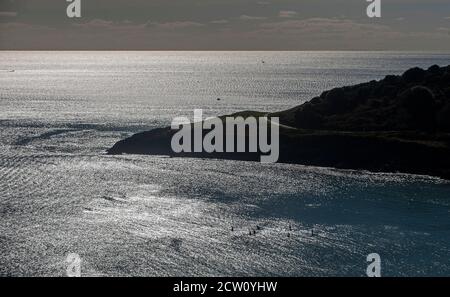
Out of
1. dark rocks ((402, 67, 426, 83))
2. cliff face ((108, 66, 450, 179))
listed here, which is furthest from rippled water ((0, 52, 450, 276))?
dark rocks ((402, 67, 426, 83))

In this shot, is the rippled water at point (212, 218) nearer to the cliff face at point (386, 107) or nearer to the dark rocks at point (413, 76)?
the cliff face at point (386, 107)

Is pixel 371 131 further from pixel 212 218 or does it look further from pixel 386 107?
pixel 212 218

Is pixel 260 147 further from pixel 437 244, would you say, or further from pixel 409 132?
pixel 437 244

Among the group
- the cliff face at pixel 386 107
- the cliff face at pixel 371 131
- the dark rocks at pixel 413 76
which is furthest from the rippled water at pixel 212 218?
the dark rocks at pixel 413 76

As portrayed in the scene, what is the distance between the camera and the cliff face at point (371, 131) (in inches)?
5704

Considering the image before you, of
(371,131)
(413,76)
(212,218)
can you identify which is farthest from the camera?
(413,76)

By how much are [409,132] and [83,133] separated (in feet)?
333

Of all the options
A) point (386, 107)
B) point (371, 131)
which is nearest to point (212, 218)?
point (371, 131)

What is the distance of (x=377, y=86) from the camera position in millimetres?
193875

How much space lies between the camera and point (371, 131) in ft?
545

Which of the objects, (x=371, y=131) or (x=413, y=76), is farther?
(x=413, y=76)

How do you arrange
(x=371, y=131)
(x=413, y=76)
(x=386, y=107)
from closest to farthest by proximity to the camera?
1. (x=371, y=131)
2. (x=386, y=107)
3. (x=413, y=76)
